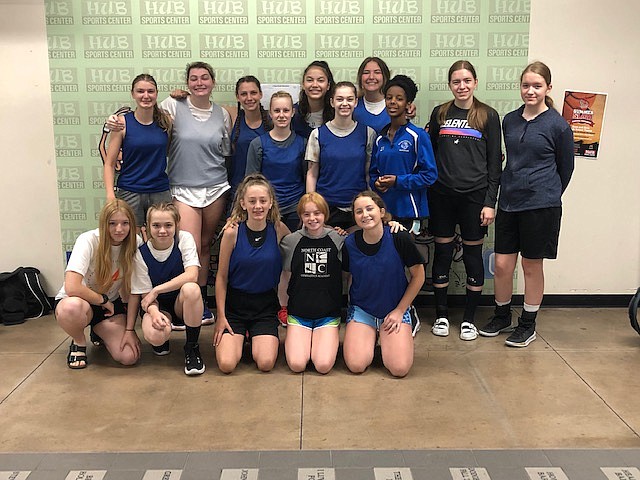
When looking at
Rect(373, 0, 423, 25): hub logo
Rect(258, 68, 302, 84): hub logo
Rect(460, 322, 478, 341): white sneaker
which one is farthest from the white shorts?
Rect(460, 322, 478, 341): white sneaker

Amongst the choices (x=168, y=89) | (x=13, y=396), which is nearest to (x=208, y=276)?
(x=168, y=89)

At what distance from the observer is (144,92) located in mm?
3957

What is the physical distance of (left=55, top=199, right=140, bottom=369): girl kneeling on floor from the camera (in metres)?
3.57

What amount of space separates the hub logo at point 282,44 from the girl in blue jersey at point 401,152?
0.77m

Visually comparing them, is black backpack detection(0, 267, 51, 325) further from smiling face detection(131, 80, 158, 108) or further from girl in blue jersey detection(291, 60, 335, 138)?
girl in blue jersey detection(291, 60, 335, 138)

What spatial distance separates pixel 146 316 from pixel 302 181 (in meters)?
1.24

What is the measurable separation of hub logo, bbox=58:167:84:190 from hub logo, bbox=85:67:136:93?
0.55 meters

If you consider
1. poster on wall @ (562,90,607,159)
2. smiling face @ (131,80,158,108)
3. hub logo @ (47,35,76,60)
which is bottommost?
poster on wall @ (562,90,607,159)

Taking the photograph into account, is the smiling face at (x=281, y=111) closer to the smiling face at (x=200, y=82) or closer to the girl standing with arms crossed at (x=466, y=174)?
the smiling face at (x=200, y=82)

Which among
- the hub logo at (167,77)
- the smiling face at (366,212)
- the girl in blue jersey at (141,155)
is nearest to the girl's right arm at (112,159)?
the girl in blue jersey at (141,155)

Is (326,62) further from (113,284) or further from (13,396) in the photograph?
(13,396)

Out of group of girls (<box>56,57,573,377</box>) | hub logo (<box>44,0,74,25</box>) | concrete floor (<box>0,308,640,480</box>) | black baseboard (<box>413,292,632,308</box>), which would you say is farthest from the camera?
black baseboard (<box>413,292,632,308</box>)

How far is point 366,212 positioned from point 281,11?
1.73 m

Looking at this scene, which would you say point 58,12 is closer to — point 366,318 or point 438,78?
point 438,78
